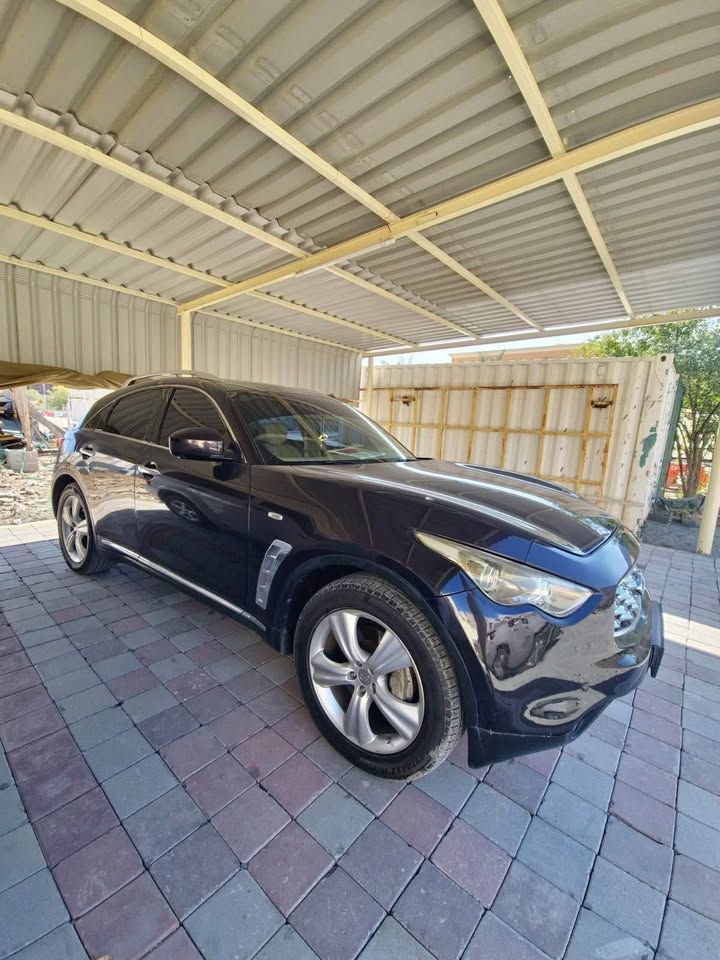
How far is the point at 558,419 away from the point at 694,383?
5.22 metres

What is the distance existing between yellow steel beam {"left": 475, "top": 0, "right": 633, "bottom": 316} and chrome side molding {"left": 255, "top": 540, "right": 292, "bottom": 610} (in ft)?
8.42

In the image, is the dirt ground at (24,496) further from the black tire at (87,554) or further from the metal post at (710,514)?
the metal post at (710,514)

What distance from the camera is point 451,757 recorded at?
73.5 inches

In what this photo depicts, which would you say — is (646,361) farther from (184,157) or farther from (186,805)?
(186,805)

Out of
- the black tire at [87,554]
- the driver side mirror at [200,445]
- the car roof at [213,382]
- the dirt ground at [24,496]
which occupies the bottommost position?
the dirt ground at [24,496]

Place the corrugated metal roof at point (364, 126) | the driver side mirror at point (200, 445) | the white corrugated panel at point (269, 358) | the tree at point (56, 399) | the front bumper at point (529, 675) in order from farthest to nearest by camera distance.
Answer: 1. the tree at point (56, 399)
2. the white corrugated panel at point (269, 358)
3. the driver side mirror at point (200, 445)
4. the corrugated metal roof at point (364, 126)
5. the front bumper at point (529, 675)

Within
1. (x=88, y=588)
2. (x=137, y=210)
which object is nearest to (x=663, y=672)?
(x=88, y=588)

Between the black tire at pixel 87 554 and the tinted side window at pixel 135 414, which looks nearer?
the tinted side window at pixel 135 414

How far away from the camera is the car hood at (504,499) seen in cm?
157

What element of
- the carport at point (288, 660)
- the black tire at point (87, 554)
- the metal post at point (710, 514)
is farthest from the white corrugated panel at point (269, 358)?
the metal post at point (710, 514)

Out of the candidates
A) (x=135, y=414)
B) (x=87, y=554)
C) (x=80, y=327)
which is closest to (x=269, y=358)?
(x=80, y=327)

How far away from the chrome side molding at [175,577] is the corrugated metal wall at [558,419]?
20.8 feet

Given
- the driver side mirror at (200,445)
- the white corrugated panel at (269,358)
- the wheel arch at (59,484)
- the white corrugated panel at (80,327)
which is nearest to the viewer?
the driver side mirror at (200,445)

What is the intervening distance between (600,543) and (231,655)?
6.96 ft
